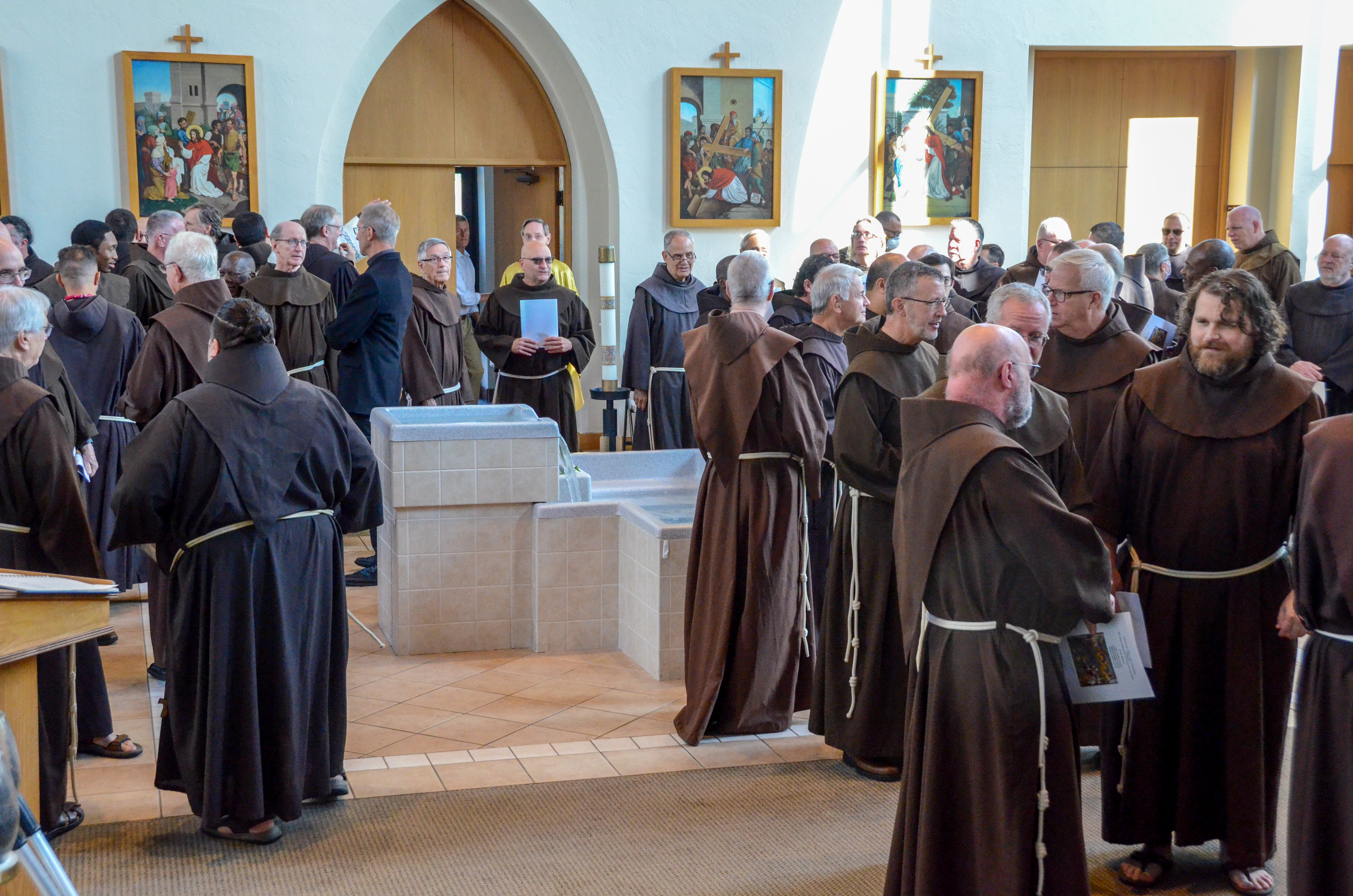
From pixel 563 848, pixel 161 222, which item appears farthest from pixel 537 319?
pixel 563 848

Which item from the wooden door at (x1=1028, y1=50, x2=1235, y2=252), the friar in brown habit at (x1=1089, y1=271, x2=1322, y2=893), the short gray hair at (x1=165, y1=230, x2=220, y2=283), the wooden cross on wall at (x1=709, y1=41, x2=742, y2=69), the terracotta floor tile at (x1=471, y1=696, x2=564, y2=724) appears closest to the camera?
the friar in brown habit at (x1=1089, y1=271, x2=1322, y2=893)

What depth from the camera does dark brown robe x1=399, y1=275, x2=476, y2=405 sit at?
8.69 m

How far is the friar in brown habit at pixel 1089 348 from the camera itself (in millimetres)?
5125

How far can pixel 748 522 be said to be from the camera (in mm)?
5445

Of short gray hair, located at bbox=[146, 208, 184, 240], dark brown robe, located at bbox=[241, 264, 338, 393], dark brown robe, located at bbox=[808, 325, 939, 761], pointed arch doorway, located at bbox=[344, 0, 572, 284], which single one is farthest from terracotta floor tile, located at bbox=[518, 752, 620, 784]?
pointed arch doorway, located at bbox=[344, 0, 572, 284]

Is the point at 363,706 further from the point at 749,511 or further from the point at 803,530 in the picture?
the point at 803,530

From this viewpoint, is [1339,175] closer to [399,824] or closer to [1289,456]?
[1289,456]

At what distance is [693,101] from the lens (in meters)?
11.7

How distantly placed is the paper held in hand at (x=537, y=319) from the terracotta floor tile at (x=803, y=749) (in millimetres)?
3940

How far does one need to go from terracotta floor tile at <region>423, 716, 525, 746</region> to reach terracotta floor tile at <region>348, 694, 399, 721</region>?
1.13 ft

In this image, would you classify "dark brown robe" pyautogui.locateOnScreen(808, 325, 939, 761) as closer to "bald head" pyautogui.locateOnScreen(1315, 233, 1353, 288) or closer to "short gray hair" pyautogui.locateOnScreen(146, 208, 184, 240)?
"short gray hair" pyautogui.locateOnScreen(146, 208, 184, 240)

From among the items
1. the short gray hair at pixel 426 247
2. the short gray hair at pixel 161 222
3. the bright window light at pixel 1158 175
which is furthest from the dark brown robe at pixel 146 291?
the bright window light at pixel 1158 175

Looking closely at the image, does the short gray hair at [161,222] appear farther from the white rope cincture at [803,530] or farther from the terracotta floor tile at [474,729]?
the white rope cincture at [803,530]

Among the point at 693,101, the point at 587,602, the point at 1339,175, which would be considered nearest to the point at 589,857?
the point at 587,602
